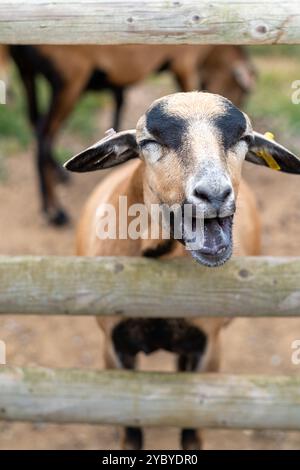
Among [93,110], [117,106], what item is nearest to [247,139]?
[117,106]

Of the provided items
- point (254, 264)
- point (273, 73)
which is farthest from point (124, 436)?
point (273, 73)

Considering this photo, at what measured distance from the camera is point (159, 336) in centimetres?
340

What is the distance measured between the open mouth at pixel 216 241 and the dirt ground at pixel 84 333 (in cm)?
176

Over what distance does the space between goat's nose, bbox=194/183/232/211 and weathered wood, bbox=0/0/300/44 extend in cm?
57

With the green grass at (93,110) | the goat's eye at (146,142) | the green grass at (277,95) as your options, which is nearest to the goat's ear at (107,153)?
the goat's eye at (146,142)

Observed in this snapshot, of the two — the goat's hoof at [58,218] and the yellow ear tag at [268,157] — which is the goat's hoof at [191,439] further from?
the goat's hoof at [58,218]

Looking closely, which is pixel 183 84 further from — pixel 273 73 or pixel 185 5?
pixel 185 5

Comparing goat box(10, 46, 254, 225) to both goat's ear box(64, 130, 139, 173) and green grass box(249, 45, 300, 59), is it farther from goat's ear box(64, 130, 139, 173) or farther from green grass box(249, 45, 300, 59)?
green grass box(249, 45, 300, 59)

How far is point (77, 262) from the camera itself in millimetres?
3037

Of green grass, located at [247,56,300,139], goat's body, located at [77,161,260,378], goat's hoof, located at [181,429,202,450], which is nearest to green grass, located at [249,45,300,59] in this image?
green grass, located at [247,56,300,139]

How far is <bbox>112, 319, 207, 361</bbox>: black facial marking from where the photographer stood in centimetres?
335

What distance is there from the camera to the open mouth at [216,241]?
2605 mm

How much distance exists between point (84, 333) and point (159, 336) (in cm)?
166
